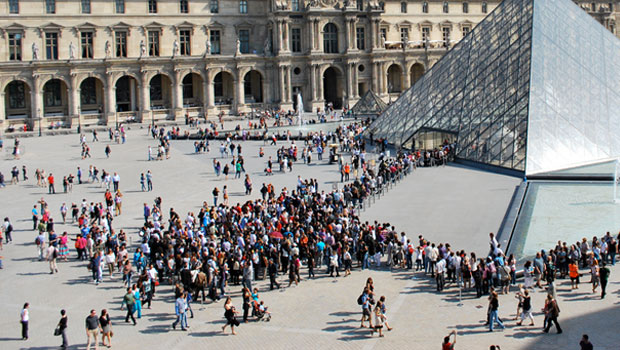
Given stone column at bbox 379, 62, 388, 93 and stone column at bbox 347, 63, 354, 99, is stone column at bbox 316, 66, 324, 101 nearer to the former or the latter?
stone column at bbox 347, 63, 354, 99

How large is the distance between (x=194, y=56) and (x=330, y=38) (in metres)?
14.1

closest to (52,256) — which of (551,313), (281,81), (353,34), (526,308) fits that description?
(526,308)

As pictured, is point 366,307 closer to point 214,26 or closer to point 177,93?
point 177,93

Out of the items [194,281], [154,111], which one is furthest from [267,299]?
[154,111]

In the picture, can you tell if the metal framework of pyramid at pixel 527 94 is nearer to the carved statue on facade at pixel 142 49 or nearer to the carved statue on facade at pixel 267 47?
the carved statue on facade at pixel 267 47

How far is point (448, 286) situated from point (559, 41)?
2585cm

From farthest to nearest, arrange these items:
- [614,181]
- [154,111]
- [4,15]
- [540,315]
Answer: [154,111], [4,15], [614,181], [540,315]

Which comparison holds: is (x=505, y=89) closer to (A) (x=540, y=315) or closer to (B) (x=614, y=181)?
(B) (x=614, y=181)

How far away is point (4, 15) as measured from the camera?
63062 mm

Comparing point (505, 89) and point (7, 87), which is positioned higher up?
point (7, 87)

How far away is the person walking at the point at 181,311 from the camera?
58.2 ft

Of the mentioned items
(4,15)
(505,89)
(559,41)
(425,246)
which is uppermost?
(4,15)

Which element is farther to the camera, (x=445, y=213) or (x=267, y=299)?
(x=445, y=213)

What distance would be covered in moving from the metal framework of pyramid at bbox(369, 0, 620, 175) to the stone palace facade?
2632 cm
